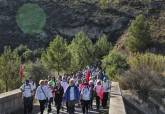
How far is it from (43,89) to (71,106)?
1468 mm

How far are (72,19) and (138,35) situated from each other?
103 feet

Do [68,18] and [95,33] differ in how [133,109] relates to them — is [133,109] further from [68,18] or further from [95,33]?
[68,18]

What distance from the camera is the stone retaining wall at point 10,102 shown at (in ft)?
66.5

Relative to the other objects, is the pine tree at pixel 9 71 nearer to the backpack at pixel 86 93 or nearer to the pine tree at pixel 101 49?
the backpack at pixel 86 93

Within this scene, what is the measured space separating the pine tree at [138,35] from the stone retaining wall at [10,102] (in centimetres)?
6285

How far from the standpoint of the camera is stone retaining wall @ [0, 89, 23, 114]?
798 inches

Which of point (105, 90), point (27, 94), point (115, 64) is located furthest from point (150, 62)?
point (27, 94)

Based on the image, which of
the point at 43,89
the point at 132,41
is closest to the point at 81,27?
the point at 132,41

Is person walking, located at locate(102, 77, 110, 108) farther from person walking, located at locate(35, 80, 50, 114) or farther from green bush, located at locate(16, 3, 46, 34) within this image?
green bush, located at locate(16, 3, 46, 34)

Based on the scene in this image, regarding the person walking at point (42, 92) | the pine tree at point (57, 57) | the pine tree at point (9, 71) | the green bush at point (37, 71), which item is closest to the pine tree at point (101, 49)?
the pine tree at point (57, 57)

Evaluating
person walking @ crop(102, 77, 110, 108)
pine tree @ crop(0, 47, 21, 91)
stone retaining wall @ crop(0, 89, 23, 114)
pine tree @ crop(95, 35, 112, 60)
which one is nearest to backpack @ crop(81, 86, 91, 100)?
stone retaining wall @ crop(0, 89, 23, 114)

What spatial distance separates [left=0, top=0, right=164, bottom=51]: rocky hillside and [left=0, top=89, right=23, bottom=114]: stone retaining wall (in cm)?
8226

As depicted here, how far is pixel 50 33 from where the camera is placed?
109 metres

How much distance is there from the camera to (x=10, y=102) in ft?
70.4
